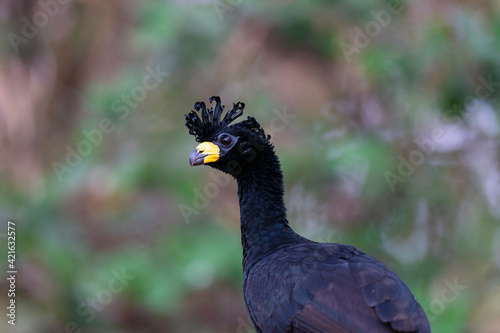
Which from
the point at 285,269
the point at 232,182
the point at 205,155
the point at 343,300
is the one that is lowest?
the point at 343,300

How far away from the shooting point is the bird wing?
3.22 meters

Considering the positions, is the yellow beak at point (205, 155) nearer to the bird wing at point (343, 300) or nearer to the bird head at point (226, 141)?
the bird head at point (226, 141)

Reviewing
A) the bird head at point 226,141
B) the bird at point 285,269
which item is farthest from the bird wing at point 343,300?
the bird head at point 226,141

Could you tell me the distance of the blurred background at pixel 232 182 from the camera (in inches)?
234

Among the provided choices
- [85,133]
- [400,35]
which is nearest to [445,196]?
[400,35]

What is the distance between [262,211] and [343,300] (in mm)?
853

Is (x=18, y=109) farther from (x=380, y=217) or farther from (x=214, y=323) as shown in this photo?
(x=380, y=217)

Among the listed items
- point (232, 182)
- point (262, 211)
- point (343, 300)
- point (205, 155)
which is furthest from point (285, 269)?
point (232, 182)

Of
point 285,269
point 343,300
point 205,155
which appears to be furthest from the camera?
point 205,155

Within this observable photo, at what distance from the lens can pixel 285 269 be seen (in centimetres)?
355

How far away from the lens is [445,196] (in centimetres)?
655

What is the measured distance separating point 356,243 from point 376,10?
215cm

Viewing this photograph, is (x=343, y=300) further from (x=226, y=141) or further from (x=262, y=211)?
(x=226, y=141)

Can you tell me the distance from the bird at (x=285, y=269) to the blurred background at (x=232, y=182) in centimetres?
185
